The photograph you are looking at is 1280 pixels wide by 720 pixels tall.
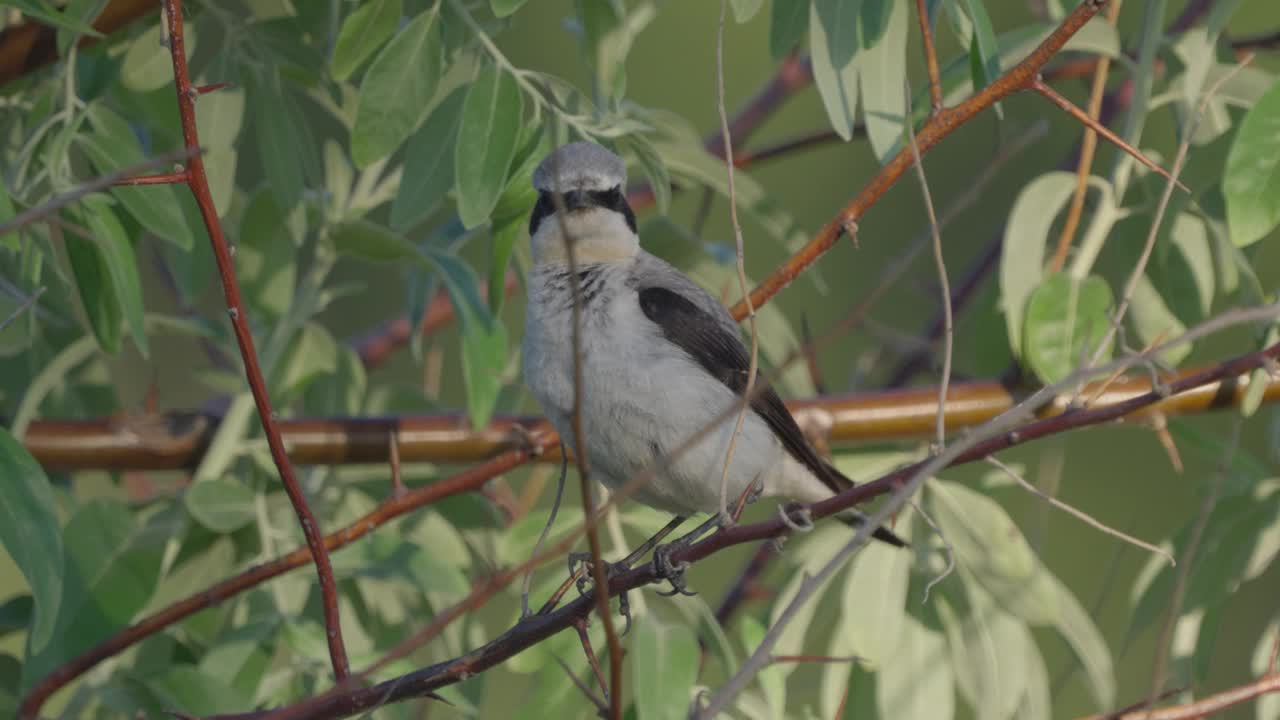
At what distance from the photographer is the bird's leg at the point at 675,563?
Answer: 1871mm

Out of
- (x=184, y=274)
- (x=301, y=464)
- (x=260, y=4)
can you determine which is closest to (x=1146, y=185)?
(x=301, y=464)

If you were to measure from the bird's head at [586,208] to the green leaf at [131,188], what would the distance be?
0.54 m

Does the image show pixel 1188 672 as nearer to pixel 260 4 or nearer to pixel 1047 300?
pixel 1047 300

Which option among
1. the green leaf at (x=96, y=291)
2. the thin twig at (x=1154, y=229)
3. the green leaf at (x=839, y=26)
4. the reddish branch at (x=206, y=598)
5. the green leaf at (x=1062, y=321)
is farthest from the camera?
the green leaf at (x=1062, y=321)

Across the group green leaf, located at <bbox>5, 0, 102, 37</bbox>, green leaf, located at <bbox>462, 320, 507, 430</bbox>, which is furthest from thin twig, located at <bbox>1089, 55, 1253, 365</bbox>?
green leaf, located at <bbox>5, 0, 102, 37</bbox>

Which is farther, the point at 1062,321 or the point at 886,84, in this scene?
the point at 1062,321

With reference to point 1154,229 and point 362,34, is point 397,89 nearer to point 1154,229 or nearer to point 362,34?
point 362,34

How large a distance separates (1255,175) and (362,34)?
133 centimetres

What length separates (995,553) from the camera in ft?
8.64

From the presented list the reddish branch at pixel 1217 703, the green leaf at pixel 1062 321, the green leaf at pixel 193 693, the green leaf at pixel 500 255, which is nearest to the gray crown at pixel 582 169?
the green leaf at pixel 500 255

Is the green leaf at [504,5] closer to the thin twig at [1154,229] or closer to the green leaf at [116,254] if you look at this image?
the green leaf at [116,254]

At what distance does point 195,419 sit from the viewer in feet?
8.95

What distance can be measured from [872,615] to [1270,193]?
982 millimetres

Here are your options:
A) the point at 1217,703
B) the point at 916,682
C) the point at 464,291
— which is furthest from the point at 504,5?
the point at 916,682
